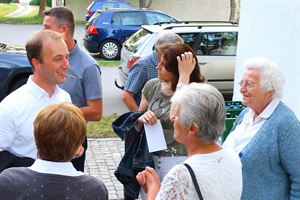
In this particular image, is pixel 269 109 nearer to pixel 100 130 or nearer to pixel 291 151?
pixel 291 151

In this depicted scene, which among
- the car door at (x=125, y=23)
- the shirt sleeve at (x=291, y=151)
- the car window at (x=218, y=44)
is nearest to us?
the shirt sleeve at (x=291, y=151)

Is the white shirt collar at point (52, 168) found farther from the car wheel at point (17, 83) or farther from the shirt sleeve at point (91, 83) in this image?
the car wheel at point (17, 83)

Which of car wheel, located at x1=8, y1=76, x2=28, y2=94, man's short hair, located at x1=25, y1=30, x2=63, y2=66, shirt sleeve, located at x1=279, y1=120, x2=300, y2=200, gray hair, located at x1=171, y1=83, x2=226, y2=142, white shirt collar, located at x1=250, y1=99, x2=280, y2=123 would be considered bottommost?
car wheel, located at x1=8, y1=76, x2=28, y2=94

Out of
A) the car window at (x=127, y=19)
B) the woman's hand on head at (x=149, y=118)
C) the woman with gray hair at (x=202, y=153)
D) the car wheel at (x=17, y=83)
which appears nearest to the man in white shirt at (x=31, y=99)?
the woman's hand on head at (x=149, y=118)

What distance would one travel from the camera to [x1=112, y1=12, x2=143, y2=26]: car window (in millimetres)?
18688

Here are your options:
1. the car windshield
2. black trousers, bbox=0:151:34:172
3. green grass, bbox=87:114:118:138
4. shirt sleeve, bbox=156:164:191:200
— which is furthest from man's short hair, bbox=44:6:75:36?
the car windshield

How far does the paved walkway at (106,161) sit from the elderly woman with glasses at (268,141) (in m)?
3.03

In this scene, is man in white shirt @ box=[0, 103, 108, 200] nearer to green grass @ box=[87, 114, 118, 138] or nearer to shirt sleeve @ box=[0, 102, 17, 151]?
shirt sleeve @ box=[0, 102, 17, 151]

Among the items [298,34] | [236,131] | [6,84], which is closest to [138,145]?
[236,131]

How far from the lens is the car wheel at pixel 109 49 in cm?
1825

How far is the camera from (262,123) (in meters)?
3.23

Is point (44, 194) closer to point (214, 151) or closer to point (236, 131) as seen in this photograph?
point (214, 151)

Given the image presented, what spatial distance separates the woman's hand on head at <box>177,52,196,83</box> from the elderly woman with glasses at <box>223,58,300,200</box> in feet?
1.42

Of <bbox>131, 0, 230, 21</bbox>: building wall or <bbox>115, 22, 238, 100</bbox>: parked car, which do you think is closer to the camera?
<bbox>115, 22, 238, 100</bbox>: parked car
